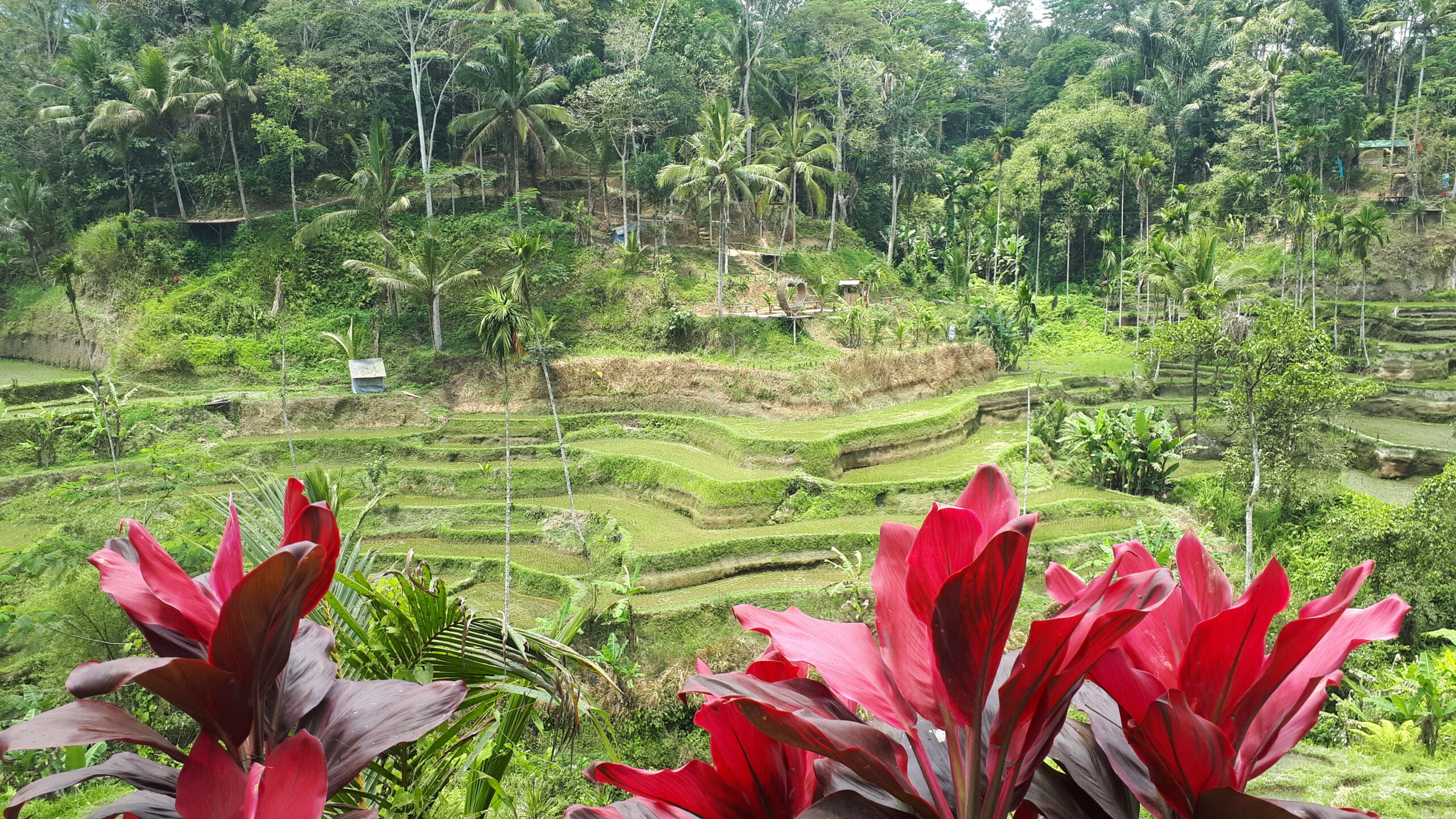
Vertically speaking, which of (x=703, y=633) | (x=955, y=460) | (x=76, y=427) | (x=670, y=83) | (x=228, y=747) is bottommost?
(x=703, y=633)

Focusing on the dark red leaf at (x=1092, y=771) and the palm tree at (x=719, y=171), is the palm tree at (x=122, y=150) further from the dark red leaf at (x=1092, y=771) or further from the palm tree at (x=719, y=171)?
the dark red leaf at (x=1092, y=771)

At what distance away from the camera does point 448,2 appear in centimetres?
2264

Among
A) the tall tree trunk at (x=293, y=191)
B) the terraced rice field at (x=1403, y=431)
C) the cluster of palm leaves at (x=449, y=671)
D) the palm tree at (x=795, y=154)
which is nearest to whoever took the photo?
the cluster of palm leaves at (x=449, y=671)

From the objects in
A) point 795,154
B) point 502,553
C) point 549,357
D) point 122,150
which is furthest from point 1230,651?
point 122,150

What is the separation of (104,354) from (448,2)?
481 inches

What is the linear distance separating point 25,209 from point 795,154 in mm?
20414

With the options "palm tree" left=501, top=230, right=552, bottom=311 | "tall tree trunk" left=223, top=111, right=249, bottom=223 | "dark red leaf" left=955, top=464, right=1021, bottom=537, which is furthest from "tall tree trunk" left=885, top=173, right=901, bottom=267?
"dark red leaf" left=955, top=464, right=1021, bottom=537

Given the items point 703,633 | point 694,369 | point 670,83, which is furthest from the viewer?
point 670,83

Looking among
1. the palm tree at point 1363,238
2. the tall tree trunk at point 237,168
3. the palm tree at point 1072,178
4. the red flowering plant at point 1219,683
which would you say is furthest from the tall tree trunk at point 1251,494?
the tall tree trunk at point 237,168

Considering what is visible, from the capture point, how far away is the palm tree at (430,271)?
62.3ft

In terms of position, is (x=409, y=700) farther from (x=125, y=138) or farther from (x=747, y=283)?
(x=125, y=138)

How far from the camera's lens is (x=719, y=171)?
63.0ft

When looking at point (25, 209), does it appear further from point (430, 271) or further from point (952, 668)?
point (952, 668)

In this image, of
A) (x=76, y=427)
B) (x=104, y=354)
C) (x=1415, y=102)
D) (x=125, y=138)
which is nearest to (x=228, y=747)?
(x=76, y=427)
